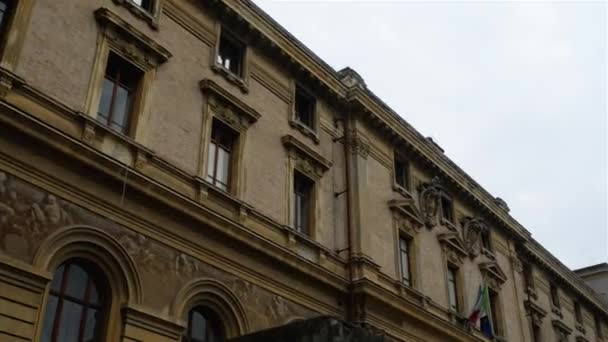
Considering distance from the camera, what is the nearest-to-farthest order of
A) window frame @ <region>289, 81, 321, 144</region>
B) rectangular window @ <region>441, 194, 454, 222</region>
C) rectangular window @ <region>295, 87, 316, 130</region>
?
window frame @ <region>289, 81, 321, 144</region> → rectangular window @ <region>295, 87, 316, 130</region> → rectangular window @ <region>441, 194, 454, 222</region>

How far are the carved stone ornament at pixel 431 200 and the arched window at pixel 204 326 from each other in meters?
10.00

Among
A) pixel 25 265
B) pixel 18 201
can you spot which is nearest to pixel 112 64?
pixel 18 201

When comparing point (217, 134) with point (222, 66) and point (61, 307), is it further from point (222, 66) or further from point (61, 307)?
point (61, 307)

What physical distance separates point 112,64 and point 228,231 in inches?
169

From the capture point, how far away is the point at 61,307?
11.4m

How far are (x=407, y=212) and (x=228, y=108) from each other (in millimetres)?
7686


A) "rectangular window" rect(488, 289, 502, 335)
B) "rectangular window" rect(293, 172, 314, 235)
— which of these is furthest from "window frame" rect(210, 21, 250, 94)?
"rectangular window" rect(488, 289, 502, 335)

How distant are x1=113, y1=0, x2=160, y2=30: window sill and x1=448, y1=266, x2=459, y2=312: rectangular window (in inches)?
511

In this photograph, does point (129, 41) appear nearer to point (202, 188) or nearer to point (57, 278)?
point (202, 188)

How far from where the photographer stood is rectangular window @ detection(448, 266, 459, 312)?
22.1 m

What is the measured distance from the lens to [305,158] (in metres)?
18.3

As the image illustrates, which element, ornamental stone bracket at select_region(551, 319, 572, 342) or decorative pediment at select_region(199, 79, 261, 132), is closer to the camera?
decorative pediment at select_region(199, 79, 261, 132)

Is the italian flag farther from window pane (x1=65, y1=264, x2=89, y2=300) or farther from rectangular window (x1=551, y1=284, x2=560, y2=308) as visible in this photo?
window pane (x1=65, y1=264, x2=89, y2=300)

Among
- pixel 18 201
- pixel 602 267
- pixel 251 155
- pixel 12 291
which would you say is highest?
pixel 602 267
